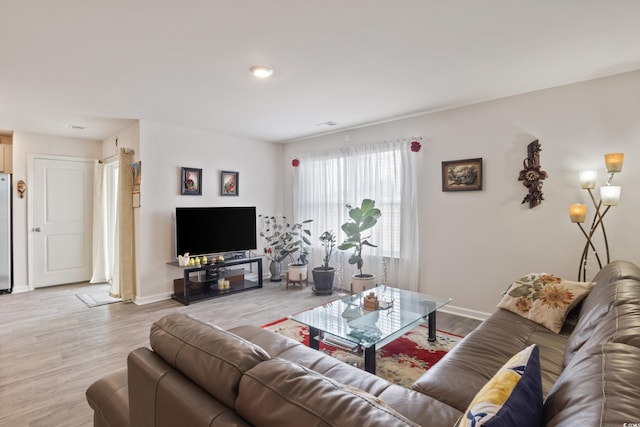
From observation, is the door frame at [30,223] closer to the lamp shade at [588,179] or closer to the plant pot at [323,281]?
the plant pot at [323,281]

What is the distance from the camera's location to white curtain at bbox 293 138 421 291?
4.19 metres

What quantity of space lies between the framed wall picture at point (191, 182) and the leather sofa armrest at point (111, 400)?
3.34m

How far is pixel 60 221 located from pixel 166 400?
576cm

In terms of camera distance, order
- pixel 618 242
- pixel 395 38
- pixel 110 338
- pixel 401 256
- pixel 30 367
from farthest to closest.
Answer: pixel 401 256, pixel 110 338, pixel 618 242, pixel 30 367, pixel 395 38

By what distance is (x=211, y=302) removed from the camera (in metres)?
4.37

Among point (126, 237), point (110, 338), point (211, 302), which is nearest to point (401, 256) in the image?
point (211, 302)

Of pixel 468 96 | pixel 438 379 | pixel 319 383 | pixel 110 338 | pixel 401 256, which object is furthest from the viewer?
pixel 401 256

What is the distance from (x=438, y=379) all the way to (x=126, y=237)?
4205 millimetres

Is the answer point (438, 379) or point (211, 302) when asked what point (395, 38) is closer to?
point (438, 379)

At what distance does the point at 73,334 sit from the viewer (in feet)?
10.8

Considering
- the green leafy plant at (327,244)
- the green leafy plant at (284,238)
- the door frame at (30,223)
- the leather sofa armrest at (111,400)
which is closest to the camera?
the leather sofa armrest at (111,400)

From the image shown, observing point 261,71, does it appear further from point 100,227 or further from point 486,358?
point 100,227

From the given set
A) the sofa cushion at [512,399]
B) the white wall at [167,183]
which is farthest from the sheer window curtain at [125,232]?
the sofa cushion at [512,399]

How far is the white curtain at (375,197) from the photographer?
4191 millimetres
